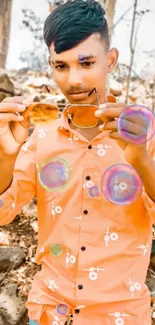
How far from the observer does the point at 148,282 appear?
9.95 feet

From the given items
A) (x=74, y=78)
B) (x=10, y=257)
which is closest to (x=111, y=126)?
(x=74, y=78)

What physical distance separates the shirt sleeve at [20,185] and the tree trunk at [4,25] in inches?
272

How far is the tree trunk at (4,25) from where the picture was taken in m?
8.21

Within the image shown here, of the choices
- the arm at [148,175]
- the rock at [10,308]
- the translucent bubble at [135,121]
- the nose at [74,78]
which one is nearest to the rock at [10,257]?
the rock at [10,308]

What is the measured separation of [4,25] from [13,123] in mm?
7680

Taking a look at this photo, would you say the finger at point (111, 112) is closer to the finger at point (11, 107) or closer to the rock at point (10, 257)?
the finger at point (11, 107)

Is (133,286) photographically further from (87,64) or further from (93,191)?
(87,64)

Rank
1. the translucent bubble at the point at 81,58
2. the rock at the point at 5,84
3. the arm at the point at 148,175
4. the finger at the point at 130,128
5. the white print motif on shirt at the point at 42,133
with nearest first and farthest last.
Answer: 1. the finger at the point at 130,128
2. the arm at the point at 148,175
3. the translucent bubble at the point at 81,58
4. the white print motif on shirt at the point at 42,133
5. the rock at the point at 5,84

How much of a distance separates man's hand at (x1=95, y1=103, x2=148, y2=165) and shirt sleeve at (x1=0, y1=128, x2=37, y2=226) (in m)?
0.43

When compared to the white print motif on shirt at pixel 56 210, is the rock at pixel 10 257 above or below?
below

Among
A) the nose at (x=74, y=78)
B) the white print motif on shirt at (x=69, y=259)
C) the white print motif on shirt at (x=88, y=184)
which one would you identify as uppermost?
the nose at (x=74, y=78)

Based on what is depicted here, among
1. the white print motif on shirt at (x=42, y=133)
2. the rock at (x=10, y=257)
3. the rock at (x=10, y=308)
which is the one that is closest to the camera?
the white print motif on shirt at (x=42, y=133)

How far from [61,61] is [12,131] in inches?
11.7

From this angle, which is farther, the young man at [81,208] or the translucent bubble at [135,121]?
the young man at [81,208]
